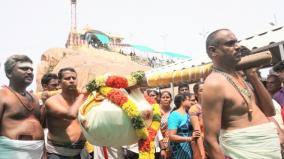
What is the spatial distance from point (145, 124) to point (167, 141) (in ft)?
9.20

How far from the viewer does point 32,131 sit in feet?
14.1

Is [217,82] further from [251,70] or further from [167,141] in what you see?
[167,141]

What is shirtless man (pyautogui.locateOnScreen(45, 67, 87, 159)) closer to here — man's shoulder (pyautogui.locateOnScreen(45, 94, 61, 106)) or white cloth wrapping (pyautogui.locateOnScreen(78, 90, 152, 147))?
man's shoulder (pyautogui.locateOnScreen(45, 94, 61, 106))

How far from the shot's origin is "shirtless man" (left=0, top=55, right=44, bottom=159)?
414cm

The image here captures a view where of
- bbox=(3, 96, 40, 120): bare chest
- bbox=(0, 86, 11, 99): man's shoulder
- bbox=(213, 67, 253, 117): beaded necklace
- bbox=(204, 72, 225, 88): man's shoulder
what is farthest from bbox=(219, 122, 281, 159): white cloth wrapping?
bbox=(0, 86, 11, 99): man's shoulder

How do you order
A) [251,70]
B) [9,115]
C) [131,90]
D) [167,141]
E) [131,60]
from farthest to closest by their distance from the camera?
1. [131,60]
2. [167,141]
3. [9,115]
4. [131,90]
5. [251,70]

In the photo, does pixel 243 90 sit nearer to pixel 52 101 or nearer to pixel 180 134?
pixel 52 101

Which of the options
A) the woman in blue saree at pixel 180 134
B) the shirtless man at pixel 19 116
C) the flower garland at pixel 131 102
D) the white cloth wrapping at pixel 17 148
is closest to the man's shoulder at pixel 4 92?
the shirtless man at pixel 19 116

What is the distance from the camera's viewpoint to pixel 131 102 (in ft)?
11.5

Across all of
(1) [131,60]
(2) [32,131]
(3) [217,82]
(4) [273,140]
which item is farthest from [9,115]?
(1) [131,60]

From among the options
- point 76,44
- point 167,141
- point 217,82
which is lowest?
point 167,141

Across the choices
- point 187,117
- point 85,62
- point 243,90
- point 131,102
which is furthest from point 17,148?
point 85,62

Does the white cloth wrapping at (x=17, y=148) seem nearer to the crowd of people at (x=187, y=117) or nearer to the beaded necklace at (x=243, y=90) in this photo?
the crowd of people at (x=187, y=117)

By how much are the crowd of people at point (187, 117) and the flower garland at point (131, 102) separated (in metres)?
0.59
